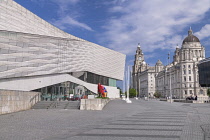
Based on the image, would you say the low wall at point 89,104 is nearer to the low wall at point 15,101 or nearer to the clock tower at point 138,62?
the low wall at point 15,101

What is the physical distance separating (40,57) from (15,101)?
16.8m

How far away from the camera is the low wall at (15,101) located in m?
17.8

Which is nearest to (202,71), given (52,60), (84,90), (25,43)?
(84,90)

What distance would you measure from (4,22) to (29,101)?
17025mm

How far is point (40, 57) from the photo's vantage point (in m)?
35.9

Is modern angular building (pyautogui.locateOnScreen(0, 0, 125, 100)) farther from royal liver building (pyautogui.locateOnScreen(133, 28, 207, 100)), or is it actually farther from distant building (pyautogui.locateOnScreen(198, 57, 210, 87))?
royal liver building (pyautogui.locateOnScreen(133, 28, 207, 100))

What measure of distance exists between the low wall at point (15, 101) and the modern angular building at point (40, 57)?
32.2 ft

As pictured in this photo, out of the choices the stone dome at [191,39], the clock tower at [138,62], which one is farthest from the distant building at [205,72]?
the clock tower at [138,62]

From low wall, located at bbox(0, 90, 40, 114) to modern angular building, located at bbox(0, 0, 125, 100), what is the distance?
9814mm

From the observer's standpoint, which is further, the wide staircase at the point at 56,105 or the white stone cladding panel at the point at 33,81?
the white stone cladding panel at the point at 33,81

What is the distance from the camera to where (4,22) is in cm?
3491

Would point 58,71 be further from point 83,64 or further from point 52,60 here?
point 83,64

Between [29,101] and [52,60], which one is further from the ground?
[52,60]

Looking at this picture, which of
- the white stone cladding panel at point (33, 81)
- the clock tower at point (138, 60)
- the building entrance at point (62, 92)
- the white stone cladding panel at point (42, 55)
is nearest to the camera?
the white stone cladding panel at point (42, 55)
